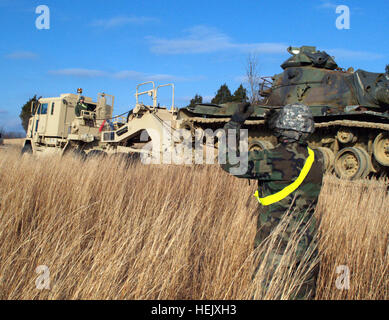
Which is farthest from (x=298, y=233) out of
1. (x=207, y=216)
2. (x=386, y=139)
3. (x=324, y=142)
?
(x=324, y=142)

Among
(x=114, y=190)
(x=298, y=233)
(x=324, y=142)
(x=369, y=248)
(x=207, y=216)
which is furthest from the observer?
(x=324, y=142)

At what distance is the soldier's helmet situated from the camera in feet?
8.71

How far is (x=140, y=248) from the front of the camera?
11.1ft

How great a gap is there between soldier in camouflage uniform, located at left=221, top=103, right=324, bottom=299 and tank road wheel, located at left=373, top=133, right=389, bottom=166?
23.2ft

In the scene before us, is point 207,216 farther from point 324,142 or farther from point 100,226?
point 324,142

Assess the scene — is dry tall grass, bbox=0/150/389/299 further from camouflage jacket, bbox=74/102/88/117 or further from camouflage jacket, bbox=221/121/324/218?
camouflage jacket, bbox=74/102/88/117

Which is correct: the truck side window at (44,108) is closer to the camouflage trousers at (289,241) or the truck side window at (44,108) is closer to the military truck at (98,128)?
the military truck at (98,128)

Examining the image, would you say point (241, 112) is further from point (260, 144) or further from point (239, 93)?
point (239, 93)

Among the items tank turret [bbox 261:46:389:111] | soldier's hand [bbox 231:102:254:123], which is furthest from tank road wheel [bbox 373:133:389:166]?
soldier's hand [bbox 231:102:254:123]

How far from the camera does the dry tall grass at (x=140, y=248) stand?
2527 millimetres

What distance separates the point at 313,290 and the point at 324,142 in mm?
8127

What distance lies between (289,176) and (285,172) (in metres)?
0.04

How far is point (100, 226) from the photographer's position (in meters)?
3.69
